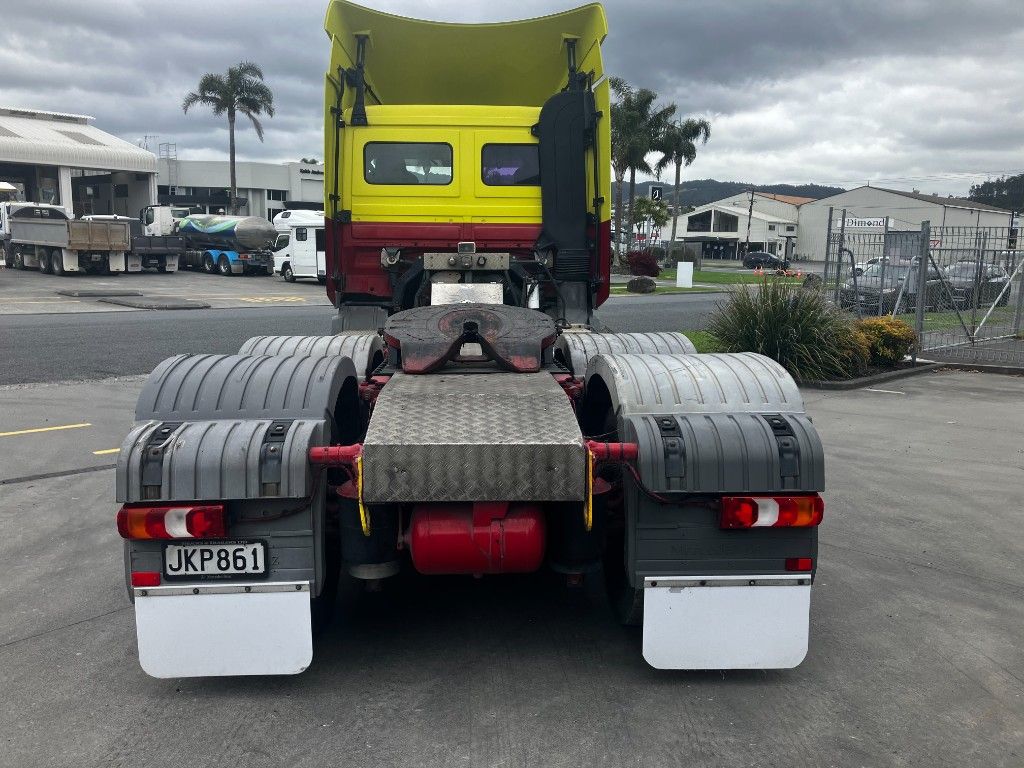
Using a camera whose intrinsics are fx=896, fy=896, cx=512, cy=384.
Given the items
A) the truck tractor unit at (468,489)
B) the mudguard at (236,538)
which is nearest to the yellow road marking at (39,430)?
the truck tractor unit at (468,489)

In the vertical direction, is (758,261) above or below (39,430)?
above

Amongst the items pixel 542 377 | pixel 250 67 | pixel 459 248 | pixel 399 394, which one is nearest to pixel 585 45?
pixel 459 248

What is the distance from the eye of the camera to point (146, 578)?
137 inches

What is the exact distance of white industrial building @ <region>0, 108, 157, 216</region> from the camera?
170ft

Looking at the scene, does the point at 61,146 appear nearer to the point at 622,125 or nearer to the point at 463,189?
the point at 622,125

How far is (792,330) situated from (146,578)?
417 inches

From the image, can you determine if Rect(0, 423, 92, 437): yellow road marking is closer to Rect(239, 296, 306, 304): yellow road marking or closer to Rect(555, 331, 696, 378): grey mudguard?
Rect(555, 331, 696, 378): grey mudguard

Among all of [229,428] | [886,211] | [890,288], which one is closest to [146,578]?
[229,428]

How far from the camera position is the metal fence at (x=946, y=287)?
50.9ft

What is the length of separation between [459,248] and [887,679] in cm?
395

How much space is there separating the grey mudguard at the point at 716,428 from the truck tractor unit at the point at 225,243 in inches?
1372

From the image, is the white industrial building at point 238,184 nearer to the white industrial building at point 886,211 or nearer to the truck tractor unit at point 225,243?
the truck tractor unit at point 225,243

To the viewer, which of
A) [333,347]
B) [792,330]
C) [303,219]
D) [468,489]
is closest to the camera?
[468,489]

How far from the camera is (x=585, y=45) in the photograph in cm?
697
